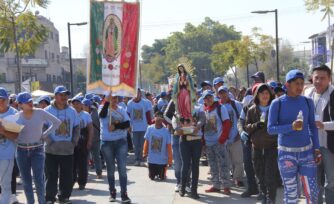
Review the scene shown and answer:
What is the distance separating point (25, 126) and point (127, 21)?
7.53 feet

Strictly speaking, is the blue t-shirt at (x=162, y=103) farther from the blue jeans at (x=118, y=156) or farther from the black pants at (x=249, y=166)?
the black pants at (x=249, y=166)

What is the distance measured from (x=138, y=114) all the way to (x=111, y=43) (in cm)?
563

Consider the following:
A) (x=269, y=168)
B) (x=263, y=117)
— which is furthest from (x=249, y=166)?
(x=263, y=117)

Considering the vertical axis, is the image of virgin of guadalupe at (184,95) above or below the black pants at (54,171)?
above

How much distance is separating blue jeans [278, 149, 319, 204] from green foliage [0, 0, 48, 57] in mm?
11964

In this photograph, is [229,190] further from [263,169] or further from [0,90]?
[0,90]

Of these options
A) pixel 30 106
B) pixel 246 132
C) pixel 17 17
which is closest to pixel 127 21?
pixel 30 106

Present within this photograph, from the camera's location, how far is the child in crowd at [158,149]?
11.1 metres

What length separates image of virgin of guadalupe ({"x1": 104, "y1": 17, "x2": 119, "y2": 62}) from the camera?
8.01 meters

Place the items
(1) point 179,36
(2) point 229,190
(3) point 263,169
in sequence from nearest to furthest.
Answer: (3) point 263,169 → (2) point 229,190 → (1) point 179,36

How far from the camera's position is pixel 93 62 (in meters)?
8.10

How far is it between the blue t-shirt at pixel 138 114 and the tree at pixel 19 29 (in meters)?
4.89

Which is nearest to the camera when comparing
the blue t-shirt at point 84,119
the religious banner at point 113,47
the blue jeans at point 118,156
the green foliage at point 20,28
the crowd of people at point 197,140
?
the crowd of people at point 197,140

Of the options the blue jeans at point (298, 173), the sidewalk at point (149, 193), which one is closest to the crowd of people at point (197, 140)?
the blue jeans at point (298, 173)
